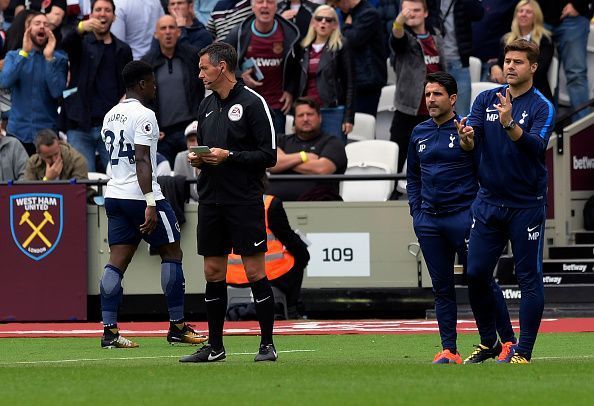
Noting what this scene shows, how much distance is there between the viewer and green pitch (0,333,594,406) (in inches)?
298

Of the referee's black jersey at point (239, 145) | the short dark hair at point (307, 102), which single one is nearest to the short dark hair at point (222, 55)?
the referee's black jersey at point (239, 145)

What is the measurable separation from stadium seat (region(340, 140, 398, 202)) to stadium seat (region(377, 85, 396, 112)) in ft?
3.40

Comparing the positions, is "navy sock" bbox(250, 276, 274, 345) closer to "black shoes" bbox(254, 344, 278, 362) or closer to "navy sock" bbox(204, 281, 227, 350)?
"black shoes" bbox(254, 344, 278, 362)

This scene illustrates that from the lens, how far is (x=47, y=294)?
17141mm

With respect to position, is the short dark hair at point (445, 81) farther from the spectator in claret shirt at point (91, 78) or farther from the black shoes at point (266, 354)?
the spectator in claret shirt at point (91, 78)

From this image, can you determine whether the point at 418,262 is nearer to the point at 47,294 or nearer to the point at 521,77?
the point at 47,294

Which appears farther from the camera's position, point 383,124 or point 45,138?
point 383,124

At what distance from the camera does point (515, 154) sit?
31.4ft

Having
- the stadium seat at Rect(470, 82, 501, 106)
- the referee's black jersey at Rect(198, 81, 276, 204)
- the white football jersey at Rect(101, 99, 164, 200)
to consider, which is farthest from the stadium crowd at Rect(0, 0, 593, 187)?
the referee's black jersey at Rect(198, 81, 276, 204)

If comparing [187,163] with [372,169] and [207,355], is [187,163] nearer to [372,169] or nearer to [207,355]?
[372,169]

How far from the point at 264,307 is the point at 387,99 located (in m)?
9.21

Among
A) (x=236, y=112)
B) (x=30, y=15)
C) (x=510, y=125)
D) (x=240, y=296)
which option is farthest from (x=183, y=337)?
(x=30, y=15)

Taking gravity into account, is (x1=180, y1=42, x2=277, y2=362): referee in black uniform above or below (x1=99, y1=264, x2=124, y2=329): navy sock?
above

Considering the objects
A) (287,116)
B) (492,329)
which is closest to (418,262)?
(287,116)
